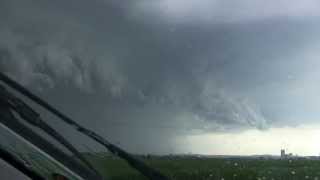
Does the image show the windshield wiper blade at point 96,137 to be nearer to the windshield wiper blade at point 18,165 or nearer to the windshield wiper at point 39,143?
the windshield wiper at point 39,143

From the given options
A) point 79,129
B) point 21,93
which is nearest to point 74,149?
point 79,129

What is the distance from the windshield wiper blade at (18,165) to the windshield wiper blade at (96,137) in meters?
0.51

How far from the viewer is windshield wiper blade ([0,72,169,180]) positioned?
2471mm

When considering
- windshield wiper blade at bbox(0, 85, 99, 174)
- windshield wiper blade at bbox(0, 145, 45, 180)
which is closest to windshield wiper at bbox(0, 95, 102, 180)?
windshield wiper blade at bbox(0, 85, 99, 174)

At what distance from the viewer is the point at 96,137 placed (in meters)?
2.63

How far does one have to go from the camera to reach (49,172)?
202cm

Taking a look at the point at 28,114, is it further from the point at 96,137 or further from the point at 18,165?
the point at 18,165

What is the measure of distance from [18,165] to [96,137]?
0.70 meters

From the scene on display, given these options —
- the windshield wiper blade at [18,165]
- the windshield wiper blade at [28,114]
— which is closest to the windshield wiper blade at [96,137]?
the windshield wiper blade at [28,114]

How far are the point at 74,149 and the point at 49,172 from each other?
54 cm

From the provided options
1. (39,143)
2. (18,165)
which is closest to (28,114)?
(39,143)

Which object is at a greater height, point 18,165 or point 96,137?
point 96,137

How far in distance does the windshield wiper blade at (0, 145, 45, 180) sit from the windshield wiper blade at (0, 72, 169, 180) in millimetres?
507

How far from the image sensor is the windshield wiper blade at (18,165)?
1.95m
